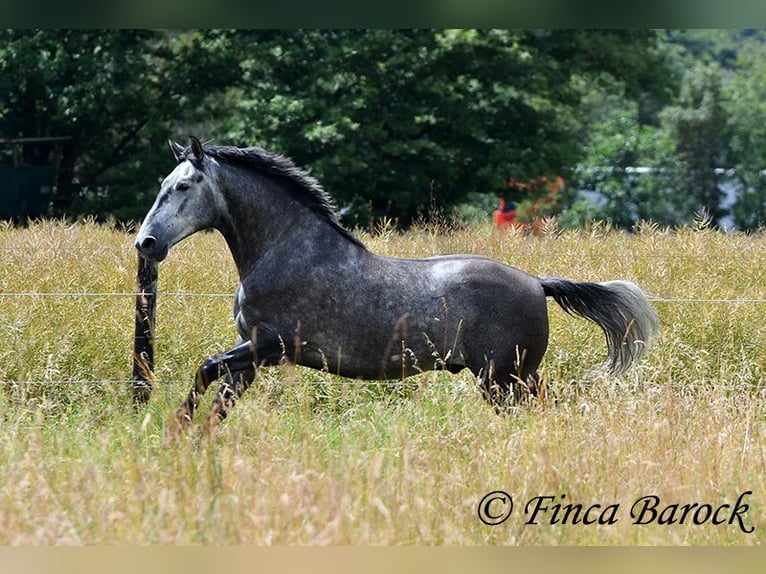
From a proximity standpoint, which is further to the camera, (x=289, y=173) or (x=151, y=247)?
(x=289, y=173)

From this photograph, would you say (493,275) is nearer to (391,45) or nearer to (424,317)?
(424,317)

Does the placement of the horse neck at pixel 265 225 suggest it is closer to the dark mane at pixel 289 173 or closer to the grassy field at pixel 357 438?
the dark mane at pixel 289 173

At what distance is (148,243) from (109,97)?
1586 centimetres

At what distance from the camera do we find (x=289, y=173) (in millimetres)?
6035

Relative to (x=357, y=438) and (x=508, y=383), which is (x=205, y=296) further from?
(x=357, y=438)

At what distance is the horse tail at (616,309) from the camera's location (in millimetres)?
6293

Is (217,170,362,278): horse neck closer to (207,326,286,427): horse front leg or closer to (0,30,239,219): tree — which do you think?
(207,326,286,427): horse front leg

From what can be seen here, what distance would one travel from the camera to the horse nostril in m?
5.64

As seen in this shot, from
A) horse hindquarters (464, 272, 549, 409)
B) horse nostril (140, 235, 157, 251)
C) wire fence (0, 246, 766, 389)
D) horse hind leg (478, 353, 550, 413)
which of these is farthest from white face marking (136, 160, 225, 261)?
horse hind leg (478, 353, 550, 413)

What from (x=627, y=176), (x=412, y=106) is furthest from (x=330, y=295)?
(x=627, y=176)

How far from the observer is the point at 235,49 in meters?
21.0

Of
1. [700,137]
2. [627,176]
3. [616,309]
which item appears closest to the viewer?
[616,309]

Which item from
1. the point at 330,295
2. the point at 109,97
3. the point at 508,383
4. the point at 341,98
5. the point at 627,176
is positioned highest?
the point at 330,295
